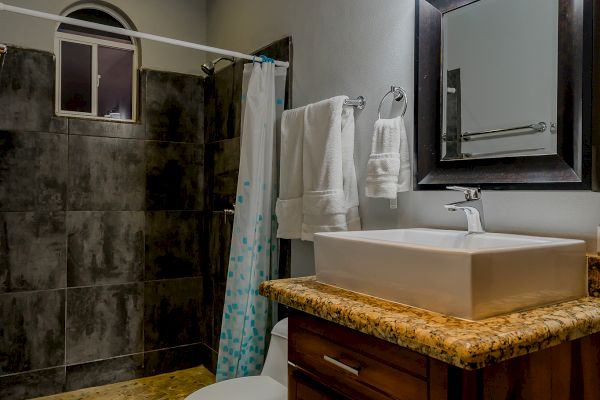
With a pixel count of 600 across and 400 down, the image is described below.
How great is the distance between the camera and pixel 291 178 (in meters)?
2.05

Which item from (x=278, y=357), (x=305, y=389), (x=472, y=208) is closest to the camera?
(x=305, y=389)

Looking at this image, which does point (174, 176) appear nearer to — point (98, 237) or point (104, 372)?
point (98, 237)

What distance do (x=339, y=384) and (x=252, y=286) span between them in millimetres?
1153

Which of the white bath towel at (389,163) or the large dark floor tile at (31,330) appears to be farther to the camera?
the large dark floor tile at (31,330)

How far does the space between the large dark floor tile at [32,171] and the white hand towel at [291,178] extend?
1.41m

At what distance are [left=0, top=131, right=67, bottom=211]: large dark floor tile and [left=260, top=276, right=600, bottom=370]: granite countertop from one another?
2.07 meters

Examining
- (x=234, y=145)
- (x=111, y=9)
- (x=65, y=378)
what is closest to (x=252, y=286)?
(x=234, y=145)

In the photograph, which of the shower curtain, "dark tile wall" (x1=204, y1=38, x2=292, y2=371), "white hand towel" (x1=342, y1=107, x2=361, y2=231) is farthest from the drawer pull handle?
"dark tile wall" (x1=204, y1=38, x2=292, y2=371)

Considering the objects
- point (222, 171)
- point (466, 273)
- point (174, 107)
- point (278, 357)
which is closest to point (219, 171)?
point (222, 171)

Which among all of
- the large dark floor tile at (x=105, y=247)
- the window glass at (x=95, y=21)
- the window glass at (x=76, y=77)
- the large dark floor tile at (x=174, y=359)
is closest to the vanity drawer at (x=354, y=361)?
the large dark floor tile at (x=105, y=247)

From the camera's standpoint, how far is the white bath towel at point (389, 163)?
1612 millimetres

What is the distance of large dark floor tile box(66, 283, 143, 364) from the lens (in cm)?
274

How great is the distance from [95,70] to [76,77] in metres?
0.13

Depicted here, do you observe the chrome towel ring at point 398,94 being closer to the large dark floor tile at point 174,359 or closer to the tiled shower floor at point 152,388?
the tiled shower floor at point 152,388
